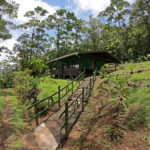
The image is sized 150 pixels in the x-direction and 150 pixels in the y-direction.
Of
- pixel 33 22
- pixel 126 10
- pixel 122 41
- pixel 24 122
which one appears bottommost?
pixel 24 122

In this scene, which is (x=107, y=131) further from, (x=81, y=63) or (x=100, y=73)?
(x=81, y=63)

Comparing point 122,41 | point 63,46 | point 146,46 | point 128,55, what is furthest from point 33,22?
point 146,46

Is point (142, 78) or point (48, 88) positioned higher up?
point (142, 78)

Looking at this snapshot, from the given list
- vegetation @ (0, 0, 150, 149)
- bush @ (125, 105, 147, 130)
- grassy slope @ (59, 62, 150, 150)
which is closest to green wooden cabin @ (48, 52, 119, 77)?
vegetation @ (0, 0, 150, 149)

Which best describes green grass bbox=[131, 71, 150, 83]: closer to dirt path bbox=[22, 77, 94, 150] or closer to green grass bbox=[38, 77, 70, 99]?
dirt path bbox=[22, 77, 94, 150]

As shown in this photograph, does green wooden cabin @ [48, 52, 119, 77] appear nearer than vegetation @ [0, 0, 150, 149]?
No

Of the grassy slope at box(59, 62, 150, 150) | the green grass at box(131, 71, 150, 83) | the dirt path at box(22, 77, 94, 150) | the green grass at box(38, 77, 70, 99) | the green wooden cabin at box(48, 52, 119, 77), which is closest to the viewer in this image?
the grassy slope at box(59, 62, 150, 150)

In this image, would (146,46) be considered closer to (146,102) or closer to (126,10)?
(126,10)

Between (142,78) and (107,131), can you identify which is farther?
(142,78)

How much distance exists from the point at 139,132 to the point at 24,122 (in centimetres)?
505

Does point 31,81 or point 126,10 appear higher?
point 126,10

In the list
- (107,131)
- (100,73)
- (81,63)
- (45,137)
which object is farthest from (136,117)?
(81,63)

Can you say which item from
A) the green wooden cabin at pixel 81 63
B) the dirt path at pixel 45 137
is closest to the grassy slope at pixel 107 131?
the dirt path at pixel 45 137

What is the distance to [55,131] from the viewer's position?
461 centimetres
